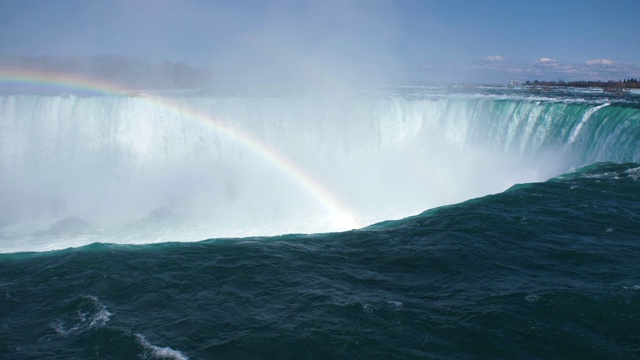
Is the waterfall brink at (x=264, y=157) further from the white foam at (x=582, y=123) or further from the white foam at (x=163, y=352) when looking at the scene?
the white foam at (x=163, y=352)

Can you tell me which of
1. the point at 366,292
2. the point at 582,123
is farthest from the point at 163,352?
the point at 582,123

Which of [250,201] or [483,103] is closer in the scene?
[250,201]

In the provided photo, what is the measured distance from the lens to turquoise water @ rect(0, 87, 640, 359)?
4898 mm

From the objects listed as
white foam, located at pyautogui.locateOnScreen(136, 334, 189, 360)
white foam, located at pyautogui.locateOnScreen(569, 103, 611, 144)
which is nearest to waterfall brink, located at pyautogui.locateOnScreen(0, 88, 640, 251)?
white foam, located at pyautogui.locateOnScreen(569, 103, 611, 144)

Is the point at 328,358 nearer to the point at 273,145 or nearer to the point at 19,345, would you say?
the point at 19,345

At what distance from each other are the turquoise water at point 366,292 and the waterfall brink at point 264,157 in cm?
569

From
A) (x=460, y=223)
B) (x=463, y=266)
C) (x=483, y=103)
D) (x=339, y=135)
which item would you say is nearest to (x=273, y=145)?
(x=339, y=135)

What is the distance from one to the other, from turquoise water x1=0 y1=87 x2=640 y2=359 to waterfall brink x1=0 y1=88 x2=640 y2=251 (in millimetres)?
5690

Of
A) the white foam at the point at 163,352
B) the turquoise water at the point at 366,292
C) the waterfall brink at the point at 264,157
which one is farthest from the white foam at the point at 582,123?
the white foam at the point at 163,352

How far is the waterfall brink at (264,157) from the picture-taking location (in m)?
15.1

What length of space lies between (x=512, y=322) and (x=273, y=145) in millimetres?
15269

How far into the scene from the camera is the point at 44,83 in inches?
1177

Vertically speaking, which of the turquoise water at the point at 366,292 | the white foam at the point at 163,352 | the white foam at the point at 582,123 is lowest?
the white foam at the point at 163,352

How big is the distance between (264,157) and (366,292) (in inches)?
542
